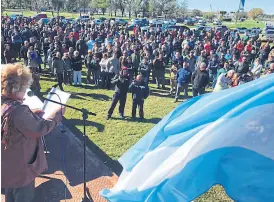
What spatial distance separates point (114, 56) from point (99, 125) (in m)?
4.92

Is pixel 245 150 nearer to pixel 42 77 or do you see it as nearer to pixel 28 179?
pixel 28 179

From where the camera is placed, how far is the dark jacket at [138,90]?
1029cm

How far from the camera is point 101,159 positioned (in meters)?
7.35

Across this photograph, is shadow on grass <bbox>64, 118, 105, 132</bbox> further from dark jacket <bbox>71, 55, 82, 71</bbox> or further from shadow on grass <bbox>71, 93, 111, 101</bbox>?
dark jacket <bbox>71, 55, 82, 71</bbox>

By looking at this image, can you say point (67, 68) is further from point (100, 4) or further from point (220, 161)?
point (100, 4)

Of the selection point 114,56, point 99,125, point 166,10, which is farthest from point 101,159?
point 166,10

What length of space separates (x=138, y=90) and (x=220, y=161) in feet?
23.4

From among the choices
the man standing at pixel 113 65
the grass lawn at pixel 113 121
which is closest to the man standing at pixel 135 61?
the grass lawn at pixel 113 121

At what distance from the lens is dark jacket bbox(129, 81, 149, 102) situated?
1029 cm

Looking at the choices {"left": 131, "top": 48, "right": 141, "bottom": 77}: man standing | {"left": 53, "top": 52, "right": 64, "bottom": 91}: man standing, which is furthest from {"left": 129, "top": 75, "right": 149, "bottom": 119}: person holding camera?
{"left": 131, "top": 48, "right": 141, "bottom": 77}: man standing

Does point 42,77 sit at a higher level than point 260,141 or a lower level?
lower

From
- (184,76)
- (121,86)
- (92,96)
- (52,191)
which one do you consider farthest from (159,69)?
(52,191)

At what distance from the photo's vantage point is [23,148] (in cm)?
347

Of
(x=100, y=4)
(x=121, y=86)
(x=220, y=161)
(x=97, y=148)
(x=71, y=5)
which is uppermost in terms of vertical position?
(x=100, y=4)
